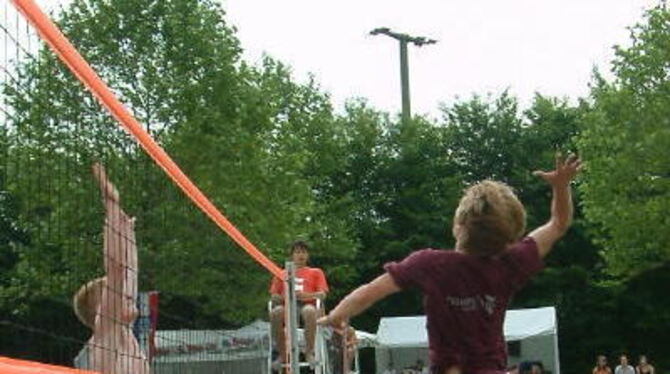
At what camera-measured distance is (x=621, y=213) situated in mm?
29016

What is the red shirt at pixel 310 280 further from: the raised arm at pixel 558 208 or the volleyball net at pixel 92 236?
the raised arm at pixel 558 208

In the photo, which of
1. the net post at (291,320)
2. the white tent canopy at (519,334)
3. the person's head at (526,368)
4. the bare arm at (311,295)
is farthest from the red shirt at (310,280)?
the person's head at (526,368)

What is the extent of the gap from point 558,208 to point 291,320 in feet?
21.4

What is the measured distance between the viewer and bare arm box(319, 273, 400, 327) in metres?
4.40

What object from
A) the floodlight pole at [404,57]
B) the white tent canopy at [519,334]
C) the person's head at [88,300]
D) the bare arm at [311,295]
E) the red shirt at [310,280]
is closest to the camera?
the person's head at [88,300]

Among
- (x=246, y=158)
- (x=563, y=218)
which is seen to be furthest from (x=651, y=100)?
(x=563, y=218)

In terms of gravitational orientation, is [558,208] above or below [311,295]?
below

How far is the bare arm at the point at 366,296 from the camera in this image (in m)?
4.40

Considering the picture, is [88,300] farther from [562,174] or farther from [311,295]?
[311,295]

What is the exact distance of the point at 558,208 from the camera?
475 centimetres

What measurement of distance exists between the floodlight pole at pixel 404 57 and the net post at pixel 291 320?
36.0m

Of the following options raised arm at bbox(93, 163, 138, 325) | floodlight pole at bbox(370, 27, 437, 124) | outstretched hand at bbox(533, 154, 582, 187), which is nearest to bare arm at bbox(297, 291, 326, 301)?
raised arm at bbox(93, 163, 138, 325)

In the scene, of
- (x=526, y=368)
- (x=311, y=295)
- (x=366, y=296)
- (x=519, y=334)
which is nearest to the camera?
(x=366, y=296)

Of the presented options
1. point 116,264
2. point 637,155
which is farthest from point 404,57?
point 116,264
